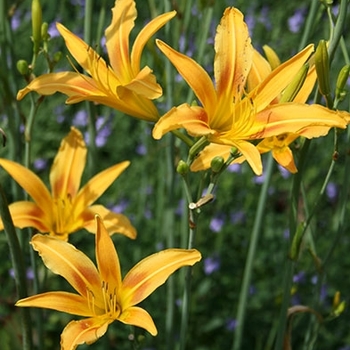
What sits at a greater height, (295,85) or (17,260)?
(295,85)

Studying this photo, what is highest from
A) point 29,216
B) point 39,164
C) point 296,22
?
point 296,22

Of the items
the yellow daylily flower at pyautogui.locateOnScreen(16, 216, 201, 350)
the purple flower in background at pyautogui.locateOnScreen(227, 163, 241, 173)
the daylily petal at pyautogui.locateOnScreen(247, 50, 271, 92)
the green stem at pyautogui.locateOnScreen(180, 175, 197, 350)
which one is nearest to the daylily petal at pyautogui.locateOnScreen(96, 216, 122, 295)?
the yellow daylily flower at pyautogui.locateOnScreen(16, 216, 201, 350)

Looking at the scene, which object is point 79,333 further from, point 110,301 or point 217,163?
point 217,163

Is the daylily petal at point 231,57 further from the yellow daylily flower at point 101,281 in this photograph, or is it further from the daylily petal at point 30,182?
the daylily petal at point 30,182

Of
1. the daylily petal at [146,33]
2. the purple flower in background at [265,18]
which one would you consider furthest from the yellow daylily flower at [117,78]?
the purple flower in background at [265,18]

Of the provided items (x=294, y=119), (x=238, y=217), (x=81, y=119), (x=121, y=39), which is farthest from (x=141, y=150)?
(x=294, y=119)

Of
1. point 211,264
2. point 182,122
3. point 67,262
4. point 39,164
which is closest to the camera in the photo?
point 182,122
